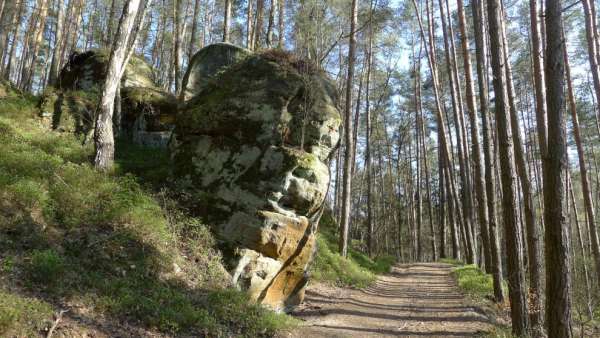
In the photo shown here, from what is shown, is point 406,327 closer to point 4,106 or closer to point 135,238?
point 135,238

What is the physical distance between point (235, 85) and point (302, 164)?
Answer: 102 inches

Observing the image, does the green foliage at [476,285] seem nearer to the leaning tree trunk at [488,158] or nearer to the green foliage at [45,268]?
the leaning tree trunk at [488,158]

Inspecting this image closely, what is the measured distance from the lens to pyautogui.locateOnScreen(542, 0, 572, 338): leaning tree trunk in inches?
180

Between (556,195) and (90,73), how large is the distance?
14.0 meters

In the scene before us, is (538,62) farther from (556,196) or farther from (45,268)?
(45,268)

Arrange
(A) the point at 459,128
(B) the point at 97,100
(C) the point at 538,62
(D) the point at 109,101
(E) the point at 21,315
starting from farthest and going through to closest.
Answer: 1. (A) the point at 459,128
2. (B) the point at 97,100
3. (C) the point at 538,62
4. (D) the point at 109,101
5. (E) the point at 21,315

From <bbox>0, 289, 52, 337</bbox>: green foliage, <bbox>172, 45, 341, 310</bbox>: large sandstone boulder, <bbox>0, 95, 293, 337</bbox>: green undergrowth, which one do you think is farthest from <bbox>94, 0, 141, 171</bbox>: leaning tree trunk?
<bbox>0, 289, 52, 337</bbox>: green foliage

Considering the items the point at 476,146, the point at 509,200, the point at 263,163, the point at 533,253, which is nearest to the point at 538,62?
the point at 476,146

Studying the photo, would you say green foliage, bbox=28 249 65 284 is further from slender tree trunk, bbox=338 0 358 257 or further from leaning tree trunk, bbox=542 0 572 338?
slender tree trunk, bbox=338 0 358 257

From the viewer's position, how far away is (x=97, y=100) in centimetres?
1182

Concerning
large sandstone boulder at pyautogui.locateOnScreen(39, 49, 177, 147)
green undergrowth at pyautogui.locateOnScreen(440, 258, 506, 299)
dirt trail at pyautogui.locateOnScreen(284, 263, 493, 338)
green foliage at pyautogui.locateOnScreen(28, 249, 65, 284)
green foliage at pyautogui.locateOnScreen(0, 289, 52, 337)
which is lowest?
dirt trail at pyautogui.locateOnScreen(284, 263, 493, 338)

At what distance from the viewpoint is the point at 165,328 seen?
5.03 metres

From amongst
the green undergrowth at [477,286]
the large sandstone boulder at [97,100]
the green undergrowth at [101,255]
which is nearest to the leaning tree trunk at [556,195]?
the green undergrowth at [101,255]

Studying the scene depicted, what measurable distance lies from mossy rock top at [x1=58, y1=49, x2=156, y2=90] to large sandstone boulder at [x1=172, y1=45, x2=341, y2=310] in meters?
5.66
